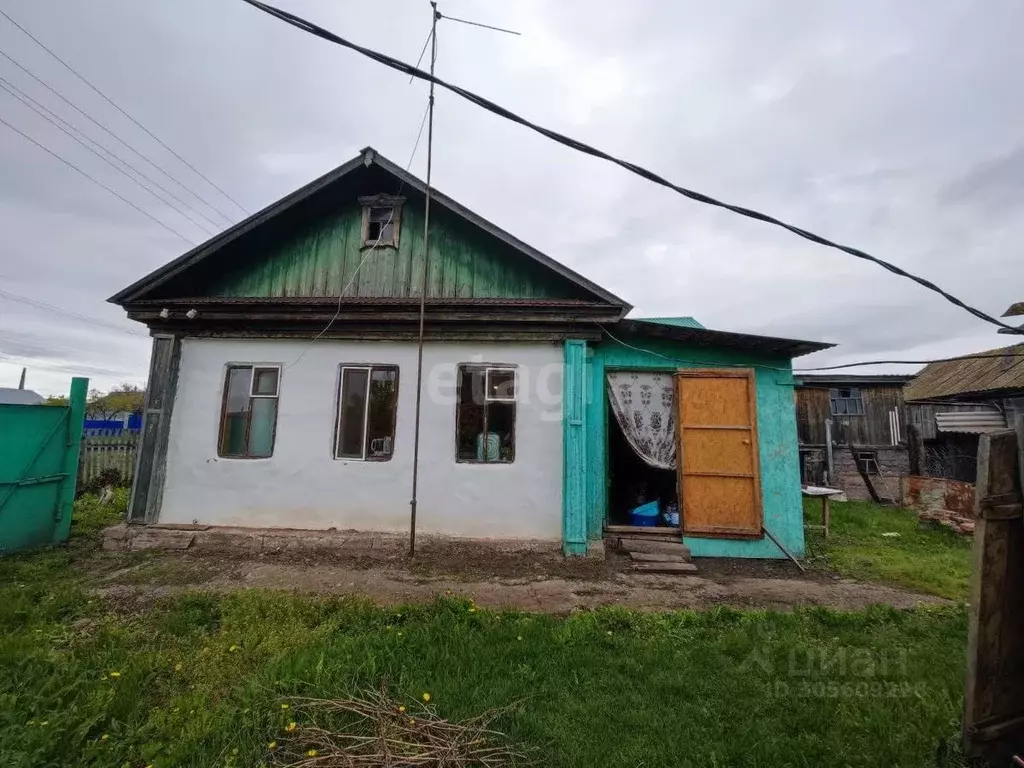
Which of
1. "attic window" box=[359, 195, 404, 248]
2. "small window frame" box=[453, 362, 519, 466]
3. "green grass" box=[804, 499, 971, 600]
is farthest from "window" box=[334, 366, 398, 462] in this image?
"green grass" box=[804, 499, 971, 600]

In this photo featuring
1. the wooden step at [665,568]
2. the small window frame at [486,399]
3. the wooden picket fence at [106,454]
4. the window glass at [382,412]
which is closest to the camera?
the wooden step at [665,568]

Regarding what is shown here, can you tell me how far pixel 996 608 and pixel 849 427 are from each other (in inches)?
708

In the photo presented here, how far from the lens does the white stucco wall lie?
6.98 m

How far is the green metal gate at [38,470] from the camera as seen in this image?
20.9 feet

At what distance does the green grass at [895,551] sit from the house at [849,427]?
5569 mm

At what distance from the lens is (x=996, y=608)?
2.43m

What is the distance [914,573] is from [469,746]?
6935 mm

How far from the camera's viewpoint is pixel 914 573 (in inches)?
250

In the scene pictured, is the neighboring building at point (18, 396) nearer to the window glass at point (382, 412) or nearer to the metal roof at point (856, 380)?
the window glass at point (382, 412)

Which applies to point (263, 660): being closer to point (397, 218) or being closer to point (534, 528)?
point (534, 528)

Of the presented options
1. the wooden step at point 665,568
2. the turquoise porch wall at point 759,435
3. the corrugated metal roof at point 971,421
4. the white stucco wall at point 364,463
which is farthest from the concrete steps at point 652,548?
the corrugated metal roof at point 971,421

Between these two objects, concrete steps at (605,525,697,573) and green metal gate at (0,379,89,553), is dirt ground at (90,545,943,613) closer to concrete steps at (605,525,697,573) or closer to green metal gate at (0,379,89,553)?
concrete steps at (605,525,697,573)

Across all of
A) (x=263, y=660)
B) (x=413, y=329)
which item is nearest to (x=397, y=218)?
(x=413, y=329)


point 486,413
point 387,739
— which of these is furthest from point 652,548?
point 387,739
